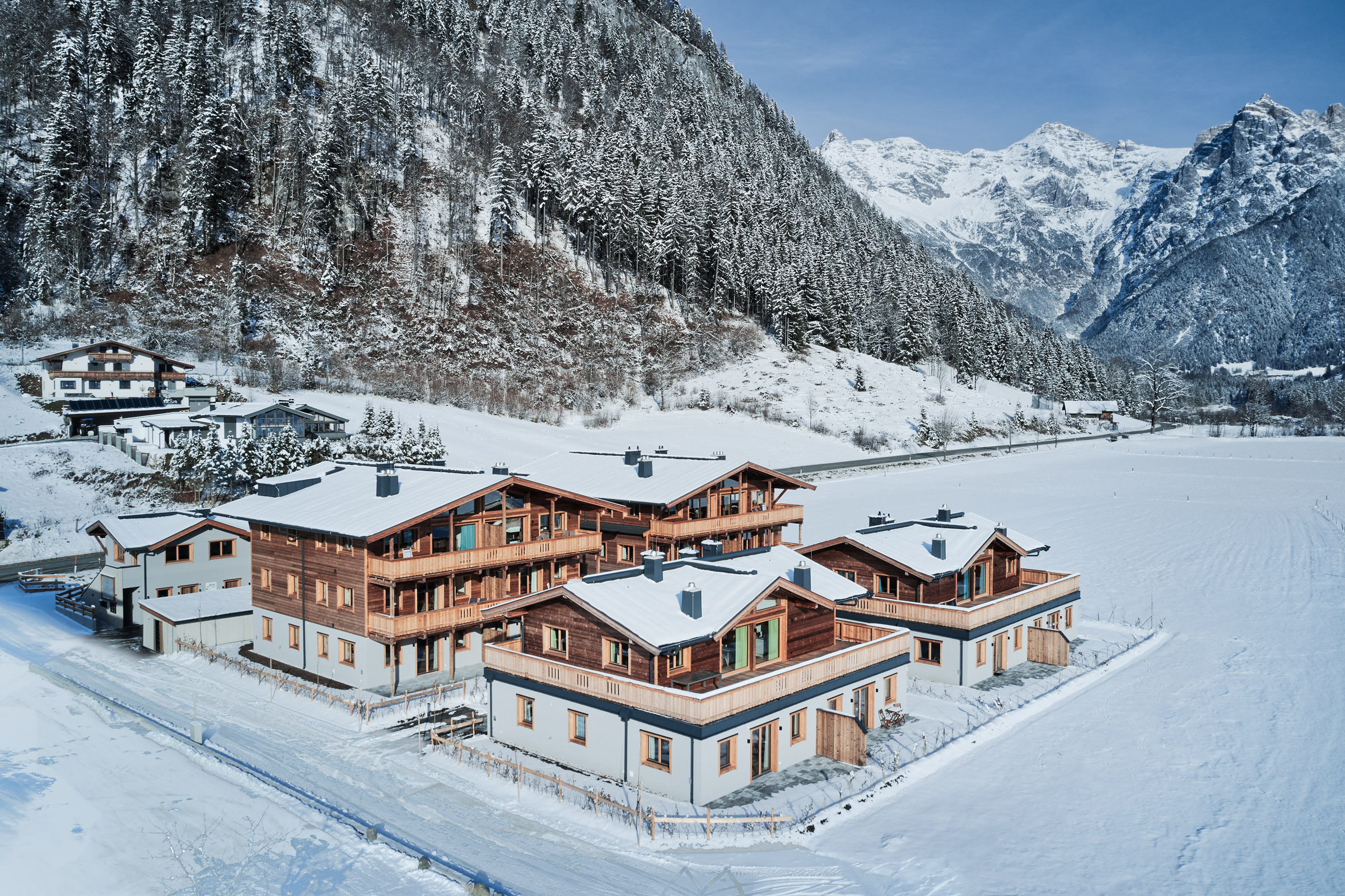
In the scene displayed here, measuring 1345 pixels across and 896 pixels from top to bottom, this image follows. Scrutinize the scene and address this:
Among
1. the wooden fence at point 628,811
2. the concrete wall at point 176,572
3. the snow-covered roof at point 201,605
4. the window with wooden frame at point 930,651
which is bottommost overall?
the wooden fence at point 628,811

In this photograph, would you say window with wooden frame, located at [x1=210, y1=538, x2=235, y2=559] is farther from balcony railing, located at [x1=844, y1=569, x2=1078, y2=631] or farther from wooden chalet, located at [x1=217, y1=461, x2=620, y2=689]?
balcony railing, located at [x1=844, y1=569, x2=1078, y2=631]

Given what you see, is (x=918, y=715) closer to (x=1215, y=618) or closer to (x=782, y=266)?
(x=1215, y=618)

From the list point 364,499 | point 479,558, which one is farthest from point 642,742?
point 364,499

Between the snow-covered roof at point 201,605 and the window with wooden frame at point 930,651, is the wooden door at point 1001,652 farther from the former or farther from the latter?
the snow-covered roof at point 201,605

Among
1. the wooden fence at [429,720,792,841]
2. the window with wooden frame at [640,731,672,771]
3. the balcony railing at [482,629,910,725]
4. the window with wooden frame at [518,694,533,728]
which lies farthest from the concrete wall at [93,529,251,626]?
the window with wooden frame at [640,731,672,771]

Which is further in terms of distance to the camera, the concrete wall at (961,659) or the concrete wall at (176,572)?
the concrete wall at (176,572)

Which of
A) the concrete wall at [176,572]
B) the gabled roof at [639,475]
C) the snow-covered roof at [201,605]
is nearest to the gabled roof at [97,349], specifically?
the concrete wall at [176,572]

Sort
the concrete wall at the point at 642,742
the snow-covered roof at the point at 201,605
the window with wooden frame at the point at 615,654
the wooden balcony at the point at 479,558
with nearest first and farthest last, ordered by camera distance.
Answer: the concrete wall at the point at 642,742 < the window with wooden frame at the point at 615,654 < the wooden balcony at the point at 479,558 < the snow-covered roof at the point at 201,605

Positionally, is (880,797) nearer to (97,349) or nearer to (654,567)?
(654,567)
